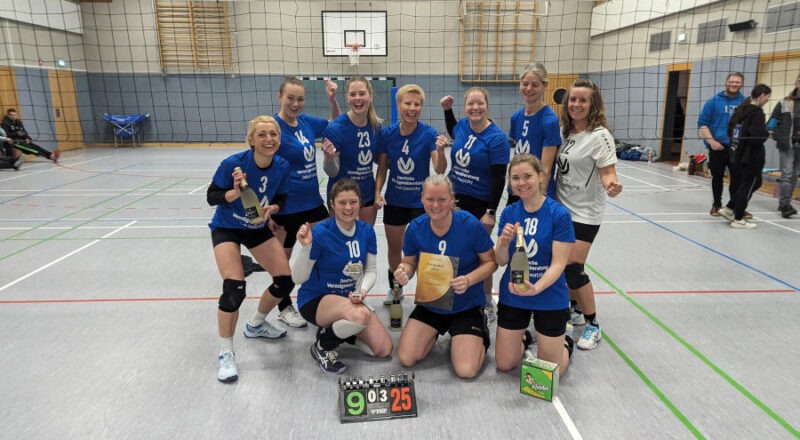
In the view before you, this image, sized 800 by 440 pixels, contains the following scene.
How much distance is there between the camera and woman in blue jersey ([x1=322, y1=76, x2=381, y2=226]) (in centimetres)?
320

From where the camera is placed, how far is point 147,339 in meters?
3.15

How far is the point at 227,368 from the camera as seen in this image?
8.92ft

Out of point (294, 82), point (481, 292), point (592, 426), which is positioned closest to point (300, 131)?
point (294, 82)

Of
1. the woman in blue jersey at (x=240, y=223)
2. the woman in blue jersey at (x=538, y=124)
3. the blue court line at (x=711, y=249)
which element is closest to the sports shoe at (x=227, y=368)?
the woman in blue jersey at (x=240, y=223)

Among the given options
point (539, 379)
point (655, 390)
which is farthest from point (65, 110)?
point (655, 390)

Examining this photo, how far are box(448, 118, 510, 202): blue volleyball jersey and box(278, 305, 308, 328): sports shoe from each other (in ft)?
4.52

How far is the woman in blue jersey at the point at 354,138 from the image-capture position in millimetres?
3201

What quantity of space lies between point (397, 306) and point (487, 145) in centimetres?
115

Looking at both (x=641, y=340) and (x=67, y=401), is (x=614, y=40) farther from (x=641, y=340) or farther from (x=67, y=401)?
(x=67, y=401)

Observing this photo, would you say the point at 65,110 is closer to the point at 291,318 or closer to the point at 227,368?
the point at 291,318

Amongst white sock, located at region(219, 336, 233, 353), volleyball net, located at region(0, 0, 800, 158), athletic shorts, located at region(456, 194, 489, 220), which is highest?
volleyball net, located at region(0, 0, 800, 158)

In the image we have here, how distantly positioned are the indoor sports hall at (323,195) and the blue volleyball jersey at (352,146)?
103 cm

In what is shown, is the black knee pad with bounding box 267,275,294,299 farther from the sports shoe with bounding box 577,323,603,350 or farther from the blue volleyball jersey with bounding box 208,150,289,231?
the sports shoe with bounding box 577,323,603,350

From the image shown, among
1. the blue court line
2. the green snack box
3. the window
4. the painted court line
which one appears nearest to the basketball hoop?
the window
